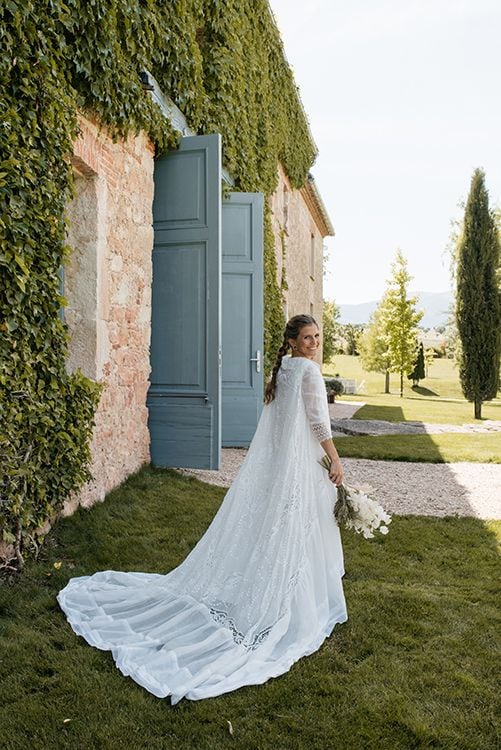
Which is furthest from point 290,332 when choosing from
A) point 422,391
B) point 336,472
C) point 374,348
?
point 374,348

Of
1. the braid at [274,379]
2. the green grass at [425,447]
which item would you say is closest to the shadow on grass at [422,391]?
the green grass at [425,447]

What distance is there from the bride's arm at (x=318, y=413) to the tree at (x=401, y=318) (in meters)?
24.6

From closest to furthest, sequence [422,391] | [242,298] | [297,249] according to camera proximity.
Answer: [242,298], [297,249], [422,391]

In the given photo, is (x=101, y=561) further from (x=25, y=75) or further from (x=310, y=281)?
(x=310, y=281)

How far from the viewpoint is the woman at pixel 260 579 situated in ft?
9.44

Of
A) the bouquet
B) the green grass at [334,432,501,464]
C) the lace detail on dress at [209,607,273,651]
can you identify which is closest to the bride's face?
the bouquet

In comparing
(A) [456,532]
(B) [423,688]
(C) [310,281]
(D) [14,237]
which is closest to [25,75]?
(D) [14,237]

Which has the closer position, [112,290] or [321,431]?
[321,431]

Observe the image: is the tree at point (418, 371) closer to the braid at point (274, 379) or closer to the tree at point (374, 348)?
the tree at point (374, 348)

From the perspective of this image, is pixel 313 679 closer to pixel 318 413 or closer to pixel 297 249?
pixel 318 413

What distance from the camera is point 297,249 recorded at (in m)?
14.6

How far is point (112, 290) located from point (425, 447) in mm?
6220

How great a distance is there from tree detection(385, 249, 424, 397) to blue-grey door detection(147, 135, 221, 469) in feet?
72.9

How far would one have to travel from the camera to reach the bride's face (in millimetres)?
3379
